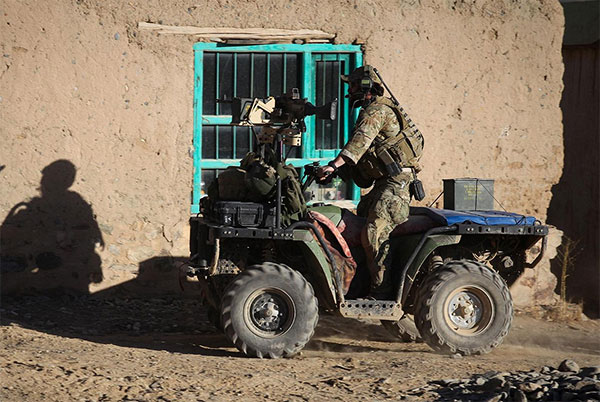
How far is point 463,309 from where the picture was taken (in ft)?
23.5

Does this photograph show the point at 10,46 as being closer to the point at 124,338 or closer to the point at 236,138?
the point at 236,138

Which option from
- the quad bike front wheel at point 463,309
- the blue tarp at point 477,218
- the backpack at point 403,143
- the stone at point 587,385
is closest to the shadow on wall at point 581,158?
the blue tarp at point 477,218

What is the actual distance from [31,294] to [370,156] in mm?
3669

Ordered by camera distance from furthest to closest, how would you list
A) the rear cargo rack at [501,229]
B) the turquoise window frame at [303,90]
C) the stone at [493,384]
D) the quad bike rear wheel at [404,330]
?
the turquoise window frame at [303,90]
the quad bike rear wheel at [404,330]
the rear cargo rack at [501,229]
the stone at [493,384]

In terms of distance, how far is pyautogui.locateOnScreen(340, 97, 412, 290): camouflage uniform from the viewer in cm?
699

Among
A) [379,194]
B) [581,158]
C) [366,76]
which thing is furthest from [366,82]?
[581,158]

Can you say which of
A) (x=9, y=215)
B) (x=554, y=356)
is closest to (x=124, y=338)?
(x=9, y=215)

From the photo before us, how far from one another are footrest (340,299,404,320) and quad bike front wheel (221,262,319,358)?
289 millimetres

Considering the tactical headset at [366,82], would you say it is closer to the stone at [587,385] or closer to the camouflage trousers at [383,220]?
the camouflage trousers at [383,220]

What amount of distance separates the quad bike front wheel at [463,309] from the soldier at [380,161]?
0.38m

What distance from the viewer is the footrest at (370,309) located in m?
6.98

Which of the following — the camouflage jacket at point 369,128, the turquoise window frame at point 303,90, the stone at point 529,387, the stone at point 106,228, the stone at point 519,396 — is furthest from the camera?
the turquoise window frame at point 303,90

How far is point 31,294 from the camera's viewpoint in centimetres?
861

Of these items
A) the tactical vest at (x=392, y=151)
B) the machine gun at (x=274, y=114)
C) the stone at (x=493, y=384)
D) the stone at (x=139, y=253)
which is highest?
the machine gun at (x=274, y=114)
